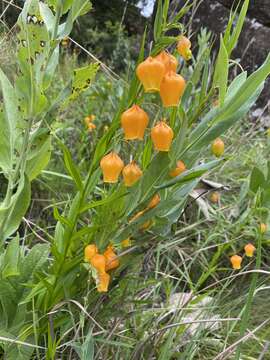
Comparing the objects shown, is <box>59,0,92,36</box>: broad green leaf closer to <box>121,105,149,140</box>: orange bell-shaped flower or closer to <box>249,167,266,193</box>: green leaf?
<box>121,105,149,140</box>: orange bell-shaped flower

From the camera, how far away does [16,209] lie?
918 mm

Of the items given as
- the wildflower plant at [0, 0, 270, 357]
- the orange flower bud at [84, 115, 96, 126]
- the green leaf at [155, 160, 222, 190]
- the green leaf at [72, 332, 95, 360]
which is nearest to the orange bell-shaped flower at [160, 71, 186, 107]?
the wildflower plant at [0, 0, 270, 357]

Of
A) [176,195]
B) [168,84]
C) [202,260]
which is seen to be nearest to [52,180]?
[202,260]

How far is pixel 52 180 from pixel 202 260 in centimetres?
58

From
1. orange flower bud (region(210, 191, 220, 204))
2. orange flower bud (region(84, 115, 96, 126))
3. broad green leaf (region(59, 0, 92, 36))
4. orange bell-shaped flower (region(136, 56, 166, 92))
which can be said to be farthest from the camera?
orange flower bud (region(84, 115, 96, 126))

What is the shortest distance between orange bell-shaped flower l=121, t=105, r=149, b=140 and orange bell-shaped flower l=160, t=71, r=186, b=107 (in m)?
0.04

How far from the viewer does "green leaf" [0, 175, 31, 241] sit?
87 centimetres

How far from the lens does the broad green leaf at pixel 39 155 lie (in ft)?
3.10

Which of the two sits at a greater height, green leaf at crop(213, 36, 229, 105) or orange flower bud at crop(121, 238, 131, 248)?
green leaf at crop(213, 36, 229, 105)

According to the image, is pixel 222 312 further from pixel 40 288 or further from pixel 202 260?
pixel 40 288

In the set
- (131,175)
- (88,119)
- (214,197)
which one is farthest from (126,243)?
(88,119)

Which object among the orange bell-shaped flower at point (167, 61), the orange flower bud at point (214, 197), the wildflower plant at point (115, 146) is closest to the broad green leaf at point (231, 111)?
the wildflower plant at point (115, 146)

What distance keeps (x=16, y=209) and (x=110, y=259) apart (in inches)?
7.0

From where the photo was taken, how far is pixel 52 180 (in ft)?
6.30
